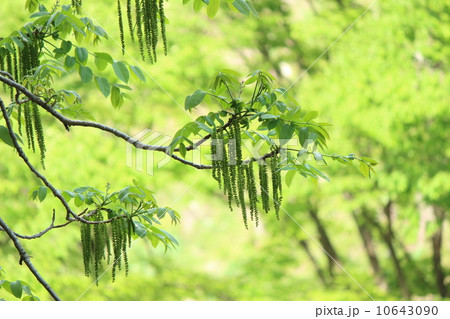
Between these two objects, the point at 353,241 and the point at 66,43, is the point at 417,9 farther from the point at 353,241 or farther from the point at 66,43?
the point at 353,241

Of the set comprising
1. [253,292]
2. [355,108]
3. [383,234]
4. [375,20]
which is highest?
[375,20]

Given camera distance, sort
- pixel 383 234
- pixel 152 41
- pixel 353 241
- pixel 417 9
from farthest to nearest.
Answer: pixel 353 241, pixel 383 234, pixel 417 9, pixel 152 41

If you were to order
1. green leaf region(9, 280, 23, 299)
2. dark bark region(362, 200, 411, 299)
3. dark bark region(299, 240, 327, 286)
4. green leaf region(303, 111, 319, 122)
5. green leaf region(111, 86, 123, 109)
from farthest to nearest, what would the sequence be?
dark bark region(299, 240, 327, 286) < dark bark region(362, 200, 411, 299) < green leaf region(111, 86, 123, 109) < green leaf region(9, 280, 23, 299) < green leaf region(303, 111, 319, 122)

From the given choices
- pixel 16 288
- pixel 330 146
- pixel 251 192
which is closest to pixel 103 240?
pixel 16 288

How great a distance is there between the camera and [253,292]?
5660 millimetres

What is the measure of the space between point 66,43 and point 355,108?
349cm

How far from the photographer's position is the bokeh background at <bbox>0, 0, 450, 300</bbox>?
179 inches

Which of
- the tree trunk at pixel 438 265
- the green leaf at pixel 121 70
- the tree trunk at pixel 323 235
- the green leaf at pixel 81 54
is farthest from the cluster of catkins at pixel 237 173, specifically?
the tree trunk at pixel 323 235

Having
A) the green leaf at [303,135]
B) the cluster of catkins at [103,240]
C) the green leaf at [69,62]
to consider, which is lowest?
the cluster of catkins at [103,240]

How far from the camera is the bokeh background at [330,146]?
4.54 meters

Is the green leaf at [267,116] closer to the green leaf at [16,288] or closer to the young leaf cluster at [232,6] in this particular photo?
the young leaf cluster at [232,6]

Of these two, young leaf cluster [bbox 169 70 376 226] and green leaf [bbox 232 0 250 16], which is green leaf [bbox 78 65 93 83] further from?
green leaf [bbox 232 0 250 16]
